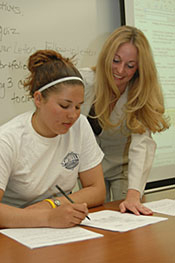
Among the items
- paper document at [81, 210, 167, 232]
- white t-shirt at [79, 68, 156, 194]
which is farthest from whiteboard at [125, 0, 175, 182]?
paper document at [81, 210, 167, 232]

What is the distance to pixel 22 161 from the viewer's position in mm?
1396

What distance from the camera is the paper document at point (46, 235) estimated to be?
3.35 feet

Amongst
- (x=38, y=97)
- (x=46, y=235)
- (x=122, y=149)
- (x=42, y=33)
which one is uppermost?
(x=42, y=33)

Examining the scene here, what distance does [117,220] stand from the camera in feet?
4.26

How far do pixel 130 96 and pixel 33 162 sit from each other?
67 centimetres

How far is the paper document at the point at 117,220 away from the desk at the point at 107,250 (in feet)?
0.20

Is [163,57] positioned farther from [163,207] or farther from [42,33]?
[163,207]

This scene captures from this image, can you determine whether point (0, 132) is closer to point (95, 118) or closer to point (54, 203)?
point (54, 203)

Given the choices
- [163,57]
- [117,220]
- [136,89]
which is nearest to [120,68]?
[136,89]

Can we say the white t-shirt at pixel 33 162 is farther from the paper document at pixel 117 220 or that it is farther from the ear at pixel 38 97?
the paper document at pixel 117 220

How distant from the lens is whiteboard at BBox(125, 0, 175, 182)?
280 cm

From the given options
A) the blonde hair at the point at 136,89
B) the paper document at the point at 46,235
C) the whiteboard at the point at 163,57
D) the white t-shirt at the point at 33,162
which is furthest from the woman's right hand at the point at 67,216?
the whiteboard at the point at 163,57

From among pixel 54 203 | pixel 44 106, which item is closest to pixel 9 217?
pixel 54 203

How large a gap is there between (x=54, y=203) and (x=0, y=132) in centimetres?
32
